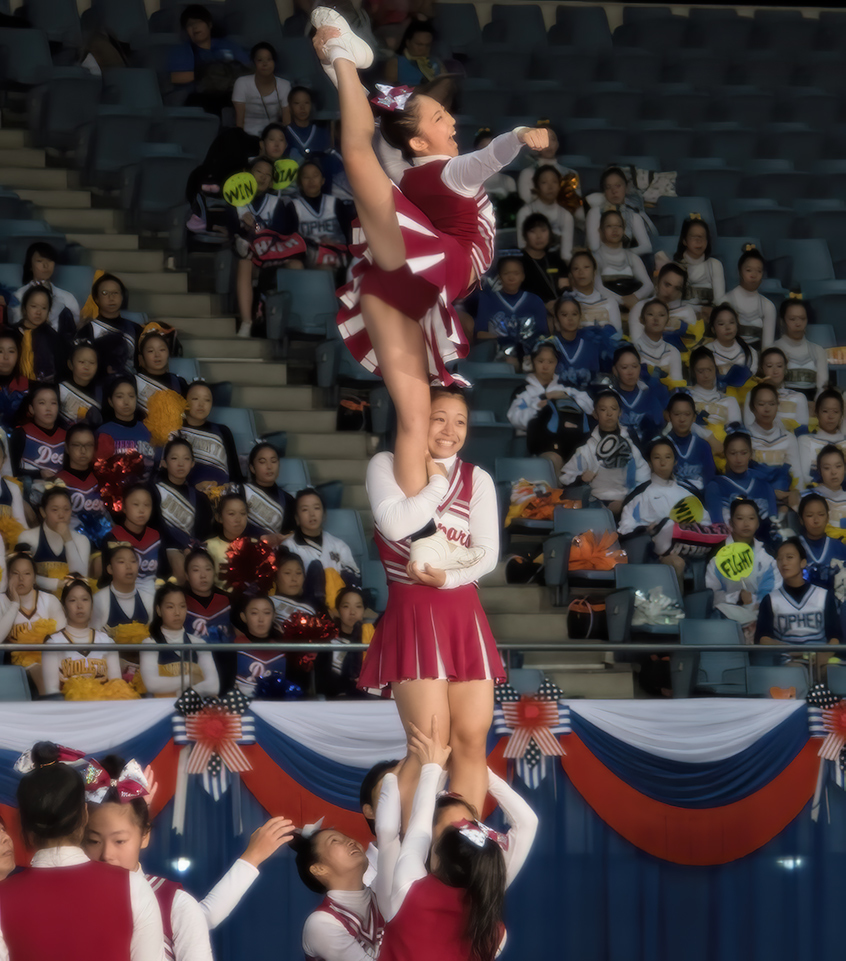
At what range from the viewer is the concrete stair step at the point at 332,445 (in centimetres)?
706

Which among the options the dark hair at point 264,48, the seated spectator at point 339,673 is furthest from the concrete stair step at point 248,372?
the seated spectator at point 339,673

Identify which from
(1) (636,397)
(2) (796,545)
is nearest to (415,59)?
(1) (636,397)

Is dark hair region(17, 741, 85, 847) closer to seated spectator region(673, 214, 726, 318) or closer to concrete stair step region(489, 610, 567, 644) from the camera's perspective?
concrete stair step region(489, 610, 567, 644)

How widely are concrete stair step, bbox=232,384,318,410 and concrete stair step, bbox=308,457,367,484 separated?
34 centimetres

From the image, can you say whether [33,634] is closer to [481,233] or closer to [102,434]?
[102,434]

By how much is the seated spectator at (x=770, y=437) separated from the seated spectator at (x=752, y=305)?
2.32 ft

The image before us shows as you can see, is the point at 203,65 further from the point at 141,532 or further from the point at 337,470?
the point at 141,532

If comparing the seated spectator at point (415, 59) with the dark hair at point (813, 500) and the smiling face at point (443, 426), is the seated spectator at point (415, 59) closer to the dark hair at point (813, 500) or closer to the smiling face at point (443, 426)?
the dark hair at point (813, 500)

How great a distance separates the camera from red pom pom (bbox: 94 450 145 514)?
5973 millimetres

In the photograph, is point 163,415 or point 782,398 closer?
point 163,415

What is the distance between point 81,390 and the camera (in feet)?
21.0

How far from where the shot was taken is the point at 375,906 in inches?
131

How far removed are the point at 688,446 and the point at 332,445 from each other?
67.2 inches

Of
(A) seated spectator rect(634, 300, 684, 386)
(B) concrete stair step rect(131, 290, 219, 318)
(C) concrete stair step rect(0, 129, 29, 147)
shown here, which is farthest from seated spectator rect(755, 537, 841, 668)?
(C) concrete stair step rect(0, 129, 29, 147)
